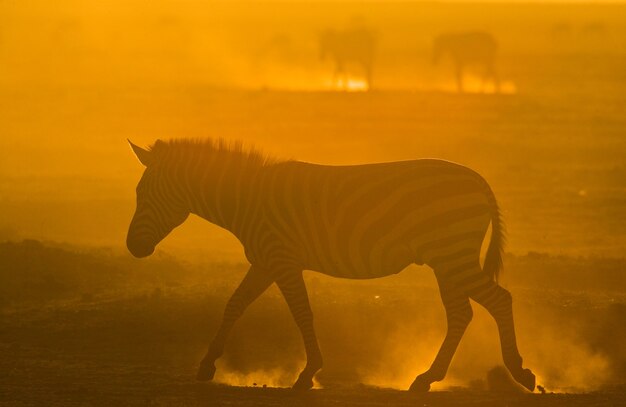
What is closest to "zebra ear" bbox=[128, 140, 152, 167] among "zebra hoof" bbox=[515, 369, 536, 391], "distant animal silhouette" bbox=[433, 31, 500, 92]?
"zebra hoof" bbox=[515, 369, 536, 391]

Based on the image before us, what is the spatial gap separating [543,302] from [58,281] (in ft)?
16.9

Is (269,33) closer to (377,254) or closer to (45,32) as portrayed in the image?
(45,32)

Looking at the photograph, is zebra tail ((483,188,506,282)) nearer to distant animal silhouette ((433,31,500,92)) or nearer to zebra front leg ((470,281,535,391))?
zebra front leg ((470,281,535,391))

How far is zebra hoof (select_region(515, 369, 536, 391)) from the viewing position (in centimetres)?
1069

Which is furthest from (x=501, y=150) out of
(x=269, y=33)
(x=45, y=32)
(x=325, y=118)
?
(x=269, y=33)

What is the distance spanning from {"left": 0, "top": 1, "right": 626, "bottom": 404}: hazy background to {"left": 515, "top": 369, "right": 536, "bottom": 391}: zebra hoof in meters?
0.68

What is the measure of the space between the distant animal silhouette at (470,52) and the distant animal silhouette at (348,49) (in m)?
2.19

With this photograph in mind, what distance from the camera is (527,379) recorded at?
10688 millimetres

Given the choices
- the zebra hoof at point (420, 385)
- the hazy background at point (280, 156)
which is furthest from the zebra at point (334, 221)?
the hazy background at point (280, 156)

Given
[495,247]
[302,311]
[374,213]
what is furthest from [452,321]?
[302,311]

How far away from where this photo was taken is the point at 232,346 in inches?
490

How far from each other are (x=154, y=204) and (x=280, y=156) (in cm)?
357

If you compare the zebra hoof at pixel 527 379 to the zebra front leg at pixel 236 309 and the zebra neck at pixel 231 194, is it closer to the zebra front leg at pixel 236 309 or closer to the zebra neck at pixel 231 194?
the zebra front leg at pixel 236 309

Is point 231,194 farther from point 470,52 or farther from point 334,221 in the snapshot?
point 470,52
